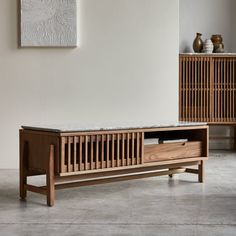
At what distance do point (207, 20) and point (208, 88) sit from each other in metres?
1.05

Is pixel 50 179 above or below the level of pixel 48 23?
below

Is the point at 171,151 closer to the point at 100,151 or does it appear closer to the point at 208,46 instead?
the point at 100,151

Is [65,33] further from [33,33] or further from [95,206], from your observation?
[95,206]

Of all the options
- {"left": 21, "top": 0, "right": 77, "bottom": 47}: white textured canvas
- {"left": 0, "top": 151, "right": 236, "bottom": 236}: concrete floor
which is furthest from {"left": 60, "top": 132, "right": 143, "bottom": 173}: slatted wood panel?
{"left": 21, "top": 0, "right": 77, "bottom": 47}: white textured canvas

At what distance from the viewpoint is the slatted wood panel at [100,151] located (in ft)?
11.1

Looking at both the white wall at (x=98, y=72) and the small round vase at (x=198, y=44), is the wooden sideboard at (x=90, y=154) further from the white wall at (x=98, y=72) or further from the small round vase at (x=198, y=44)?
the small round vase at (x=198, y=44)

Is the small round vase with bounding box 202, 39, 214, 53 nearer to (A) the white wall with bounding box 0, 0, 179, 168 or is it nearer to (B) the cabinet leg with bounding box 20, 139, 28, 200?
(A) the white wall with bounding box 0, 0, 179, 168

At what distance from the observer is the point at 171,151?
13.4ft

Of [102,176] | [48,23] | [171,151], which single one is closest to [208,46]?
[48,23]

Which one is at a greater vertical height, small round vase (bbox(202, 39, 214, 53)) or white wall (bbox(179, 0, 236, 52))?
white wall (bbox(179, 0, 236, 52))

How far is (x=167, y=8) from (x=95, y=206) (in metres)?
2.70

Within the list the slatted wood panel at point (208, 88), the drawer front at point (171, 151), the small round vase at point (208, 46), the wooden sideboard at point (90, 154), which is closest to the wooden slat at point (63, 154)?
the wooden sideboard at point (90, 154)

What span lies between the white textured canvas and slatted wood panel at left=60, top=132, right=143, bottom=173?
1844 millimetres

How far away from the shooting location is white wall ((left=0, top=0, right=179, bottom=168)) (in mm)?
5203
